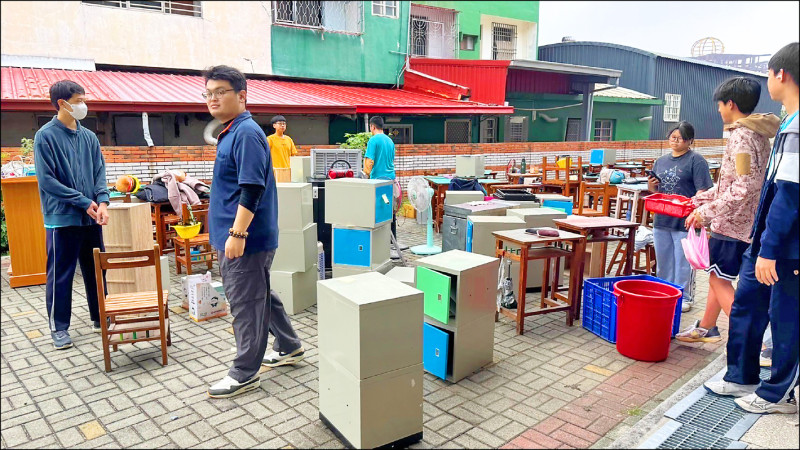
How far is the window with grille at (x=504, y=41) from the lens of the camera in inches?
772

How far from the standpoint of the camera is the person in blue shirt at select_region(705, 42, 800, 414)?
2.90m

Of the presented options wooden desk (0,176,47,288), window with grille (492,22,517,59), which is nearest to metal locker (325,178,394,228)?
wooden desk (0,176,47,288)

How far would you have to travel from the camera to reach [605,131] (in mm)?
22516

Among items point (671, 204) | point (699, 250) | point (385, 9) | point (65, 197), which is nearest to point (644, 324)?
point (699, 250)

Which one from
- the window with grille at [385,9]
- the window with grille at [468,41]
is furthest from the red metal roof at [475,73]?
the window with grille at [468,41]

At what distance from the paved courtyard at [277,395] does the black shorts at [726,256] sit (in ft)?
2.54

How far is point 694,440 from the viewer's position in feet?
9.98

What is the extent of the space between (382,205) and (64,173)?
2.90m

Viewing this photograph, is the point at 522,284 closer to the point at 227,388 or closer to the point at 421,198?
the point at 227,388

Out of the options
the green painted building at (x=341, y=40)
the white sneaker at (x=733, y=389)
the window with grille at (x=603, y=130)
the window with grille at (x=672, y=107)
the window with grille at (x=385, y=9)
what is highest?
the window with grille at (x=385, y=9)

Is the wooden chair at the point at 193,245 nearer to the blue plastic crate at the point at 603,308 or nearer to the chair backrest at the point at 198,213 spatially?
the chair backrest at the point at 198,213

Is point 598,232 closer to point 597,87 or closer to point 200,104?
point 200,104

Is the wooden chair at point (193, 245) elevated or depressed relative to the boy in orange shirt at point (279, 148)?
depressed

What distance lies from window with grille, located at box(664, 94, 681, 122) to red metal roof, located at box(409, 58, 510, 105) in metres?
11.7
